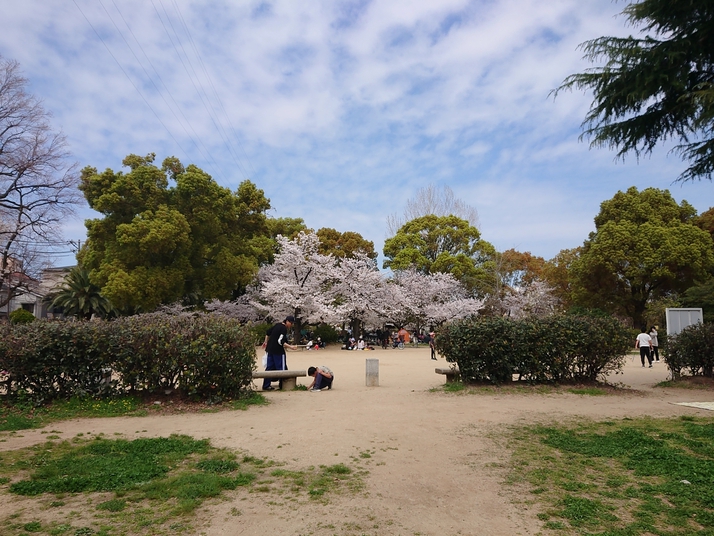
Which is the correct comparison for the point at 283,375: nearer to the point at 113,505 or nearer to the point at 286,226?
the point at 113,505

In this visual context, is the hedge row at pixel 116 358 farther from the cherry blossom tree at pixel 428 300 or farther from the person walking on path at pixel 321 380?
the cherry blossom tree at pixel 428 300

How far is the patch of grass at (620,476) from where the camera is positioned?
3.62 meters

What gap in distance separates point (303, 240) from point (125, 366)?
2432cm

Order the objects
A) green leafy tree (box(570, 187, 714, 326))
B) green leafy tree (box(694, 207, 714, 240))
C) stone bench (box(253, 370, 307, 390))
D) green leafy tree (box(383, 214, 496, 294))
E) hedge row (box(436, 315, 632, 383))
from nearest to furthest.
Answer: hedge row (box(436, 315, 632, 383)) → stone bench (box(253, 370, 307, 390)) → green leafy tree (box(570, 187, 714, 326)) → green leafy tree (box(694, 207, 714, 240)) → green leafy tree (box(383, 214, 496, 294))

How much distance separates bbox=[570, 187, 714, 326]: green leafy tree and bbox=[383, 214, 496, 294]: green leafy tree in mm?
7832

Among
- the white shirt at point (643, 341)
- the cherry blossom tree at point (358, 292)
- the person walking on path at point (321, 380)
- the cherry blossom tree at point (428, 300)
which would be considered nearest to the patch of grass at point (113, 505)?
the person walking on path at point (321, 380)

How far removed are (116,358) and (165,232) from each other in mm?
18221

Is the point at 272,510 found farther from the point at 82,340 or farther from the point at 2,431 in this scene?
the point at 82,340

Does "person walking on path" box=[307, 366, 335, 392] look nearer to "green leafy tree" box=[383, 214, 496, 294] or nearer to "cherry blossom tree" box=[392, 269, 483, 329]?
"cherry blossom tree" box=[392, 269, 483, 329]

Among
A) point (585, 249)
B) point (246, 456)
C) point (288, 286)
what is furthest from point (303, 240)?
point (246, 456)

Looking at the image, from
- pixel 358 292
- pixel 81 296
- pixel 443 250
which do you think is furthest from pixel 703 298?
pixel 81 296

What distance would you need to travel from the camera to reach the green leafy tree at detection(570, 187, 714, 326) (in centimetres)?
2952

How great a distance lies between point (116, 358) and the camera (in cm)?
838

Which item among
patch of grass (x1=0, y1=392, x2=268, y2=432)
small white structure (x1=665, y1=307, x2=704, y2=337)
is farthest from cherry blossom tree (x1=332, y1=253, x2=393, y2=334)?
patch of grass (x1=0, y1=392, x2=268, y2=432)
